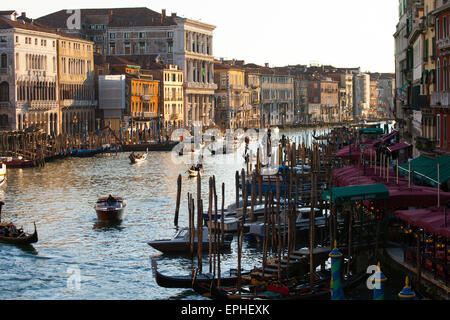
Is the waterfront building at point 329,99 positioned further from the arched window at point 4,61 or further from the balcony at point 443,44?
the balcony at point 443,44

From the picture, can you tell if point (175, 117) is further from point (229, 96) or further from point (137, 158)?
point (137, 158)

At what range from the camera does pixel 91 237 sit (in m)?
18.9

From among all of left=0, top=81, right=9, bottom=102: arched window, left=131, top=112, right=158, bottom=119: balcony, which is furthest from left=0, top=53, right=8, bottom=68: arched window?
left=131, top=112, right=158, bottom=119: balcony

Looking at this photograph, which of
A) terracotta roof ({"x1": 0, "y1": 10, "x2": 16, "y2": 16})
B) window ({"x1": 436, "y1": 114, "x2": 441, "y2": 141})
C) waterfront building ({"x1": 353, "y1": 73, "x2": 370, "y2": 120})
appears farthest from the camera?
waterfront building ({"x1": 353, "y1": 73, "x2": 370, "y2": 120})

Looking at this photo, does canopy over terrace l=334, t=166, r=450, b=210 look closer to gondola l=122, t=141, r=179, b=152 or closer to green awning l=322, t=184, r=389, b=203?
green awning l=322, t=184, r=389, b=203

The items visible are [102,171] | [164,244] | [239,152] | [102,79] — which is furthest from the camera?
[102,79]

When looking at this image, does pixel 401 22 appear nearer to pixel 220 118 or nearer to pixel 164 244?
pixel 164 244

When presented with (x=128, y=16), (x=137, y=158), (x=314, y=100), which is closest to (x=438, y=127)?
(x=137, y=158)

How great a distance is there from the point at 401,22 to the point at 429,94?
38.9ft

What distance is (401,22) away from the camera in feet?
98.9

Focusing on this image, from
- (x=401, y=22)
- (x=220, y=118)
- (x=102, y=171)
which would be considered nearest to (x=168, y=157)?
(x=102, y=171)

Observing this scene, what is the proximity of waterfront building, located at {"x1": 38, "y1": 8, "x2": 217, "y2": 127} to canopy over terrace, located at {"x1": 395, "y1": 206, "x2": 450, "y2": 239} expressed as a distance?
169 feet

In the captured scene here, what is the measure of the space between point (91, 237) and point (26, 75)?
26819mm

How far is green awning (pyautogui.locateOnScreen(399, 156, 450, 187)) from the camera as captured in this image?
579 inches
